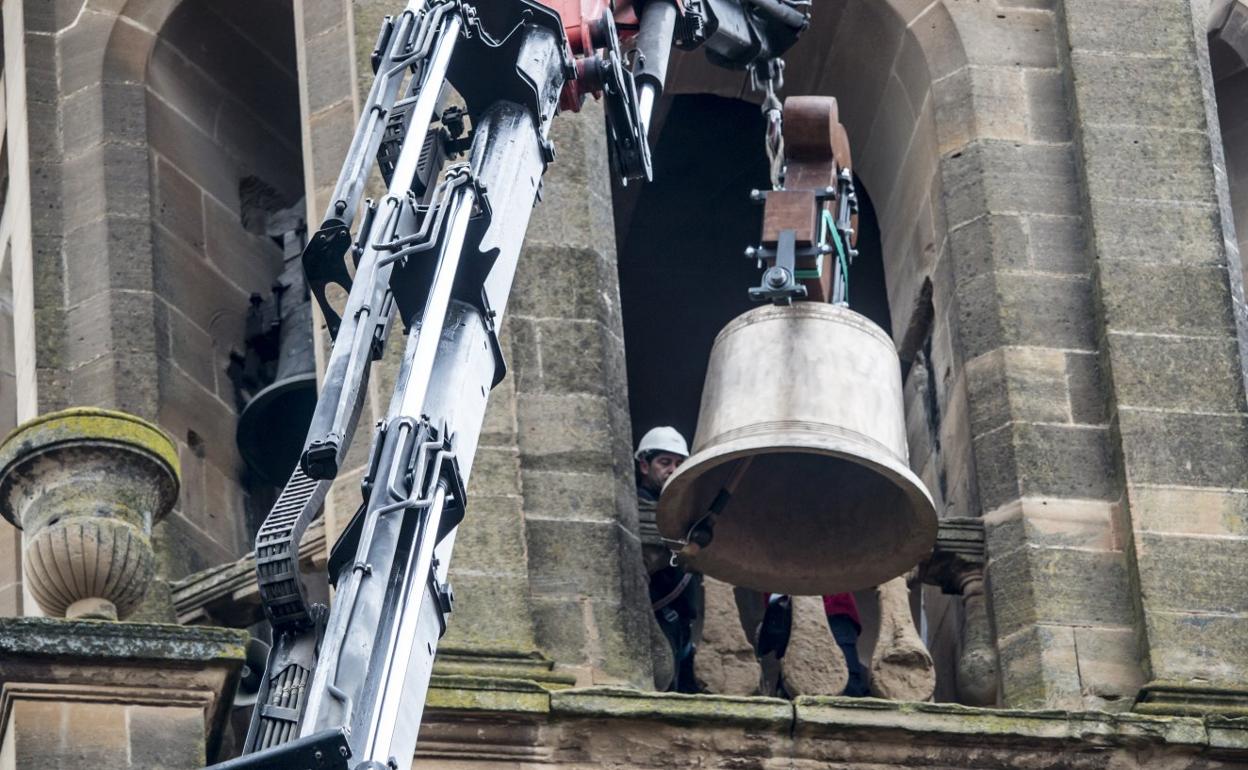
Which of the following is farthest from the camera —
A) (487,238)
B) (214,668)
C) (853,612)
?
(853,612)

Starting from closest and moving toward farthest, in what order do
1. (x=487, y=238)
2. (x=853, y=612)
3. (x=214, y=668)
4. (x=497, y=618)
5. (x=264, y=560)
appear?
(x=264, y=560) → (x=487, y=238) → (x=214, y=668) → (x=497, y=618) → (x=853, y=612)

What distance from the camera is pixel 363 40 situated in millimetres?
18656

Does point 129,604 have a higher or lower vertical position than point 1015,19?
lower

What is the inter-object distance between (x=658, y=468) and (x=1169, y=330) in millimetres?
1796

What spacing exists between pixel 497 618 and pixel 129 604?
4.53 ft

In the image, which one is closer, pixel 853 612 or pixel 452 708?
pixel 452 708

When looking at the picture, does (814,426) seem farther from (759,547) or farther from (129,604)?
(129,604)

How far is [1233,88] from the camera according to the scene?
815 inches

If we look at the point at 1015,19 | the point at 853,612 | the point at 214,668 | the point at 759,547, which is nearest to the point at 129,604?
the point at 214,668

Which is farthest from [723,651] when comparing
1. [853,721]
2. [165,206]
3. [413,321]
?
[413,321]

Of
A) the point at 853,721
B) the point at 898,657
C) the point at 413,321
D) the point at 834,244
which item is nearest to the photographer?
the point at 413,321

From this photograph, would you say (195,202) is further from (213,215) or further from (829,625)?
(829,625)

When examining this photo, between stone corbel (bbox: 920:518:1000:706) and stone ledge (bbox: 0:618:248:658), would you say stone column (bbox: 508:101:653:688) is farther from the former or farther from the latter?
stone ledge (bbox: 0:618:248:658)

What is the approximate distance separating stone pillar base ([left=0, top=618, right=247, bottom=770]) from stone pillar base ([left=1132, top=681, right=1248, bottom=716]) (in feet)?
10.1
